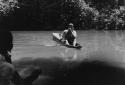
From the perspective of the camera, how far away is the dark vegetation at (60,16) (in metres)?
27.5

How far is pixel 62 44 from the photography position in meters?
15.6

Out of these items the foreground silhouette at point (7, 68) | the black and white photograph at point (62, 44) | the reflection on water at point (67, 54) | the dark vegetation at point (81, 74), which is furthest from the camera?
the reflection on water at point (67, 54)

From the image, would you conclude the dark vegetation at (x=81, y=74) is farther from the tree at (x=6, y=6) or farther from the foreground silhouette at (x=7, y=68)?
the tree at (x=6, y=6)

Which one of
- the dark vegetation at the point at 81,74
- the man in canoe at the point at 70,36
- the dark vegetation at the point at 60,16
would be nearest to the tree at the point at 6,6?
the dark vegetation at the point at 60,16

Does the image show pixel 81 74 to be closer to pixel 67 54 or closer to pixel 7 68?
pixel 67 54

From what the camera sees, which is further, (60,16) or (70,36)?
(60,16)

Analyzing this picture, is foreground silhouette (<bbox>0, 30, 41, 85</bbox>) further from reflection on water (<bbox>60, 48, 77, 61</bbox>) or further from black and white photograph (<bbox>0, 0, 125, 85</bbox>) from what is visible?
reflection on water (<bbox>60, 48, 77, 61</bbox>)

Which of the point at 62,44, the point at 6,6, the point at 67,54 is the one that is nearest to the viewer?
the point at 67,54

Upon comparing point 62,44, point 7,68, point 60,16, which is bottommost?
point 60,16

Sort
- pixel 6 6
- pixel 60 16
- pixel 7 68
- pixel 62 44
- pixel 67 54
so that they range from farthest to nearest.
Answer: pixel 60 16, pixel 6 6, pixel 62 44, pixel 67 54, pixel 7 68

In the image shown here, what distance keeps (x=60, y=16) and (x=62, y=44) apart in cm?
1263

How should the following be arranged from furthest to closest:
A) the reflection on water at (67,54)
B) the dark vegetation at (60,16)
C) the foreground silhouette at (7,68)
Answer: the dark vegetation at (60,16)
the reflection on water at (67,54)
the foreground silhouette at (7,68)

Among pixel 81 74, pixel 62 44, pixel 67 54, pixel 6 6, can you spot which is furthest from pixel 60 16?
pixel 81 74

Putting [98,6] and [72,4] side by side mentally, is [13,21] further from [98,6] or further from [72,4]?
[98,6]
